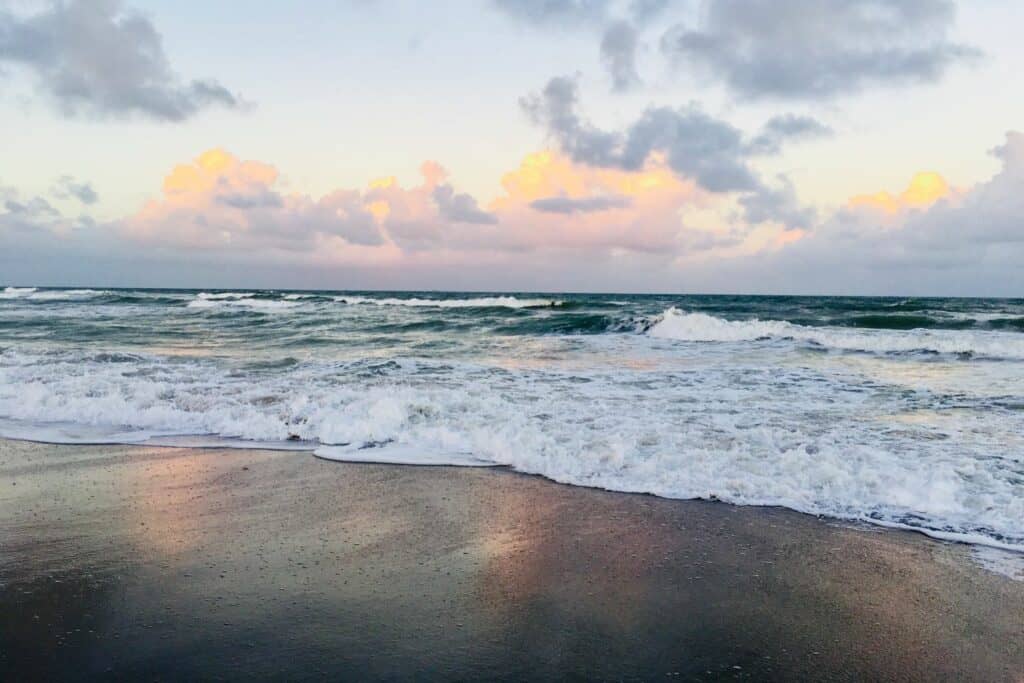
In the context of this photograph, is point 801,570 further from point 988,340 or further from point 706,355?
point 988,340

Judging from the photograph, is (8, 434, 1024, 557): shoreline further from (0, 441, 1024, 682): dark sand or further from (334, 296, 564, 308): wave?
(334, 296, 564, 308): wave

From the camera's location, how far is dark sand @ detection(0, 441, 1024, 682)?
2957 millimetres

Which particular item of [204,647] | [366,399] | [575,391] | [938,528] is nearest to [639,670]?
[204,647]

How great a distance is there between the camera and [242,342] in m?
18.0

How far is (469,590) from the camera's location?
3666 millimetres

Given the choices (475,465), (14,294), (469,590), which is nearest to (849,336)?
(475,465)

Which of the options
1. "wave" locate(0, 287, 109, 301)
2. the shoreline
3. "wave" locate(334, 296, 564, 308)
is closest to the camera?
the shoreline

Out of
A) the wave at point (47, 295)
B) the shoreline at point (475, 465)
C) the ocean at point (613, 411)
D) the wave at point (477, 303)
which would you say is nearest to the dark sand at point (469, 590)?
the shoreline at point (475, 465)

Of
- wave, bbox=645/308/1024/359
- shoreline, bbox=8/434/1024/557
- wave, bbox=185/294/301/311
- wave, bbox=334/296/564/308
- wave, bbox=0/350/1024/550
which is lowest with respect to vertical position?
shoreline, bbox=8/434/1024/557

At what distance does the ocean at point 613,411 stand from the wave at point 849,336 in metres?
0.22

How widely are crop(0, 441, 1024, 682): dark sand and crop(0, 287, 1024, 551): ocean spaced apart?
2.45ft

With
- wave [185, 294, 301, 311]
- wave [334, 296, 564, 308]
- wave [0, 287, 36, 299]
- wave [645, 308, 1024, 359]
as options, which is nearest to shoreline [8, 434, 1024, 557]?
wave [645, 308, 1024, 359]

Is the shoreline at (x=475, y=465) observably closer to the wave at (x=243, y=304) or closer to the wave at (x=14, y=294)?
the wave at (x=243, y=304)

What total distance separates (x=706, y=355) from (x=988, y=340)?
895cm
